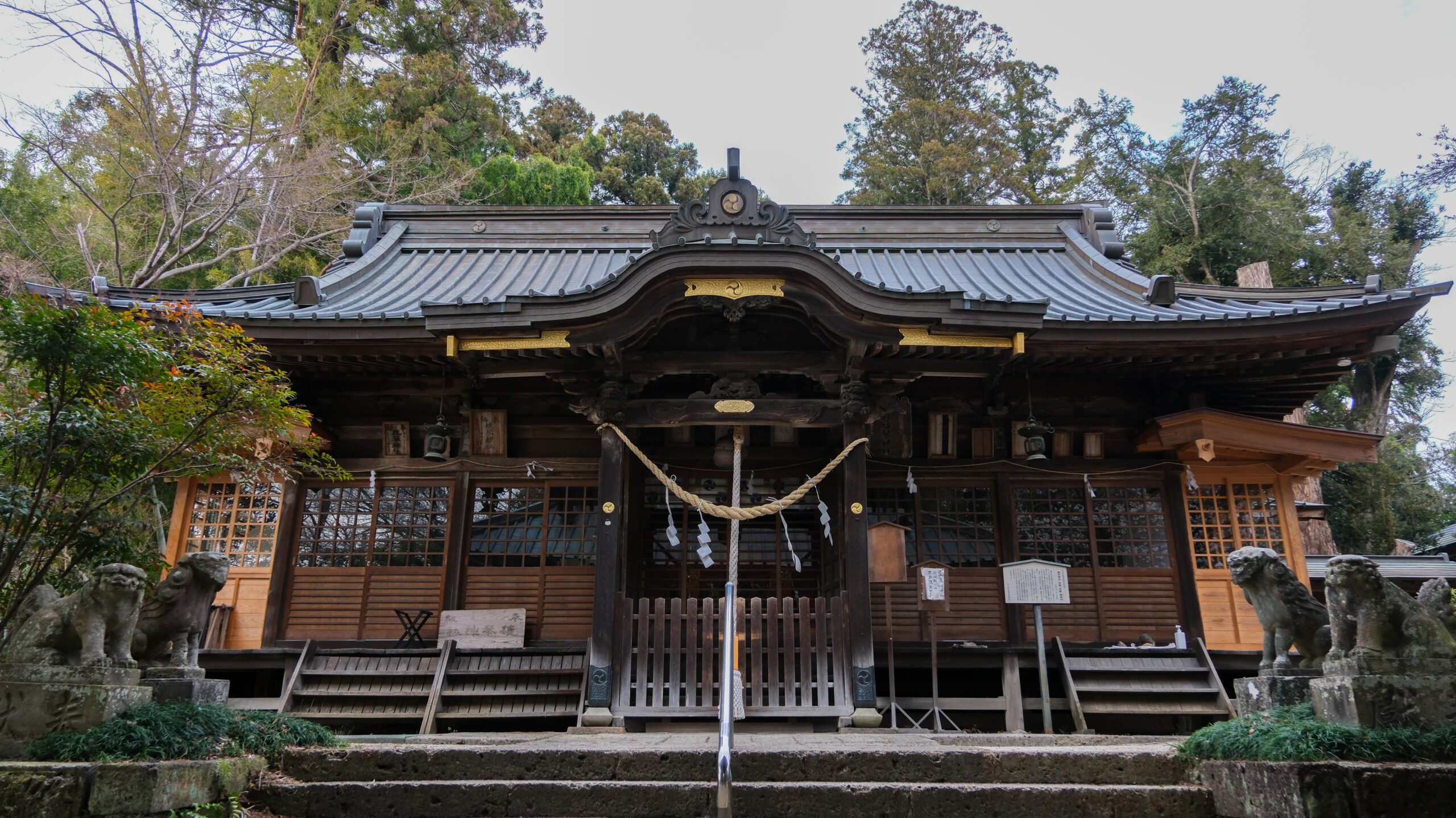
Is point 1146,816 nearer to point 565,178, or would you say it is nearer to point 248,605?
point 248,605

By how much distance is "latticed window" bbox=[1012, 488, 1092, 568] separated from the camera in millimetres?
9531

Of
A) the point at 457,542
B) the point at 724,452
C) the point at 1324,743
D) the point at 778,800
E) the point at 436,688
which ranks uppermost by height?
the point at 724,452

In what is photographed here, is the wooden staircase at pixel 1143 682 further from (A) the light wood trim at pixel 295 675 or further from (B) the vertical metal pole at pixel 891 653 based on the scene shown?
(A) the light wood trim at pixel 295 675

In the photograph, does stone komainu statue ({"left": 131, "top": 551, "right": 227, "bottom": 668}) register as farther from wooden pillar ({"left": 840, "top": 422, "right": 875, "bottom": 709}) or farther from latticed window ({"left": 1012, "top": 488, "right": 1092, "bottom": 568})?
latticed window ({"left": 1012, "top": 488, "right": 1092, "bottom": 568})

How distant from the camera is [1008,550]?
30.8 ft

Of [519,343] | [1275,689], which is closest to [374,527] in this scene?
[519,343]

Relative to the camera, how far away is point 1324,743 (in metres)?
4.08

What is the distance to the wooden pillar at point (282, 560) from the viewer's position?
30.0 ft

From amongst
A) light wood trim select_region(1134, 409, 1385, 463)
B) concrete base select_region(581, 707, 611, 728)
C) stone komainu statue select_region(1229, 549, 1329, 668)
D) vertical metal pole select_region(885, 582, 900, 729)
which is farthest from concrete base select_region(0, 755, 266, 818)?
light wood trim select_region(1134, 409, 1385, 463)

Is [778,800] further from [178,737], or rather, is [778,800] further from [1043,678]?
[1043,678]

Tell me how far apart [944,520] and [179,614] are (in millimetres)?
7427

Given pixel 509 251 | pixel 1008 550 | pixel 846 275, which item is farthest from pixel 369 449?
pixel 1008 550

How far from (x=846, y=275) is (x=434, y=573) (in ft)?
18.6

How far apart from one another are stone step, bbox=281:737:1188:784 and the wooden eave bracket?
5132 mm
